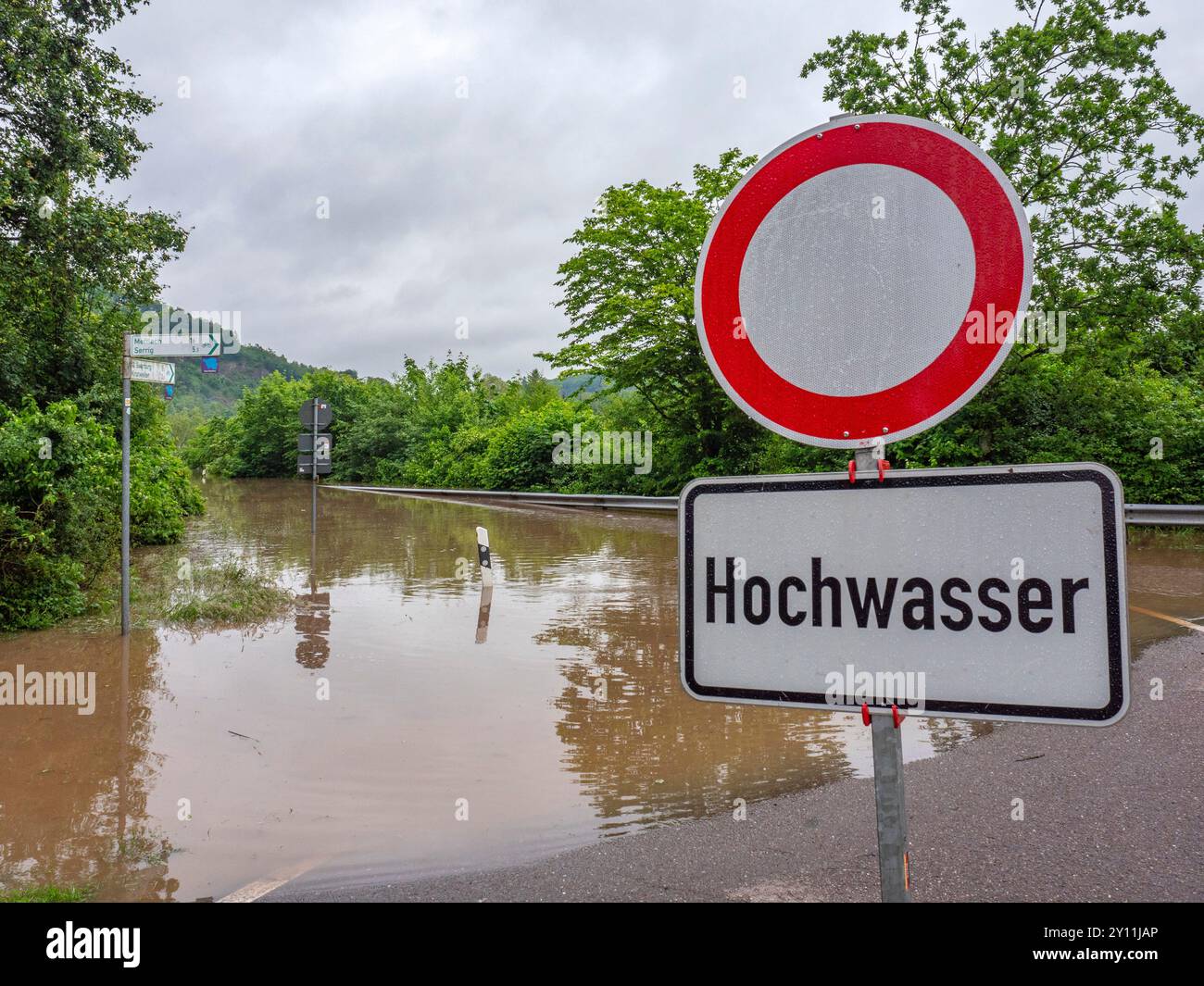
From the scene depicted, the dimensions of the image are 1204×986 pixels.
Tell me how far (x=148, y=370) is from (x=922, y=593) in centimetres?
829

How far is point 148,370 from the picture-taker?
7.93 meters

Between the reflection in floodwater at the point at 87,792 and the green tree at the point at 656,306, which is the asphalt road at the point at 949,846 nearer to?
the reflection in floodwater at the point at 87,792

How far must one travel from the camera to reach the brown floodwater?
403 centimetres

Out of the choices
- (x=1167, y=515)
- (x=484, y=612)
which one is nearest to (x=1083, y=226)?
(x=1167, y=515)

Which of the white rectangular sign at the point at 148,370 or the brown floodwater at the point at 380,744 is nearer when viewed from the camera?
the brown floodwater at the point at 380,744

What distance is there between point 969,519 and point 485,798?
3.84m

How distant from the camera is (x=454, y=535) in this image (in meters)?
19.1

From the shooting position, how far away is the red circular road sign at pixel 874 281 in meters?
Answer: 1.53

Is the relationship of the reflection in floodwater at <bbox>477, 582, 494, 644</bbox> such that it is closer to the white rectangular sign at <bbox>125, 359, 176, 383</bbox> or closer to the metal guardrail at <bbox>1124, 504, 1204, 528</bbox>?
the white rectangular sign at <bbox>125, 359, 176, 383</bbox>

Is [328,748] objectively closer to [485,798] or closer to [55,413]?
[485,798]

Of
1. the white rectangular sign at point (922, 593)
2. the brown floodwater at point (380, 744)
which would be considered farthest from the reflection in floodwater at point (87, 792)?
the white rectangular sign at point (922, 593)

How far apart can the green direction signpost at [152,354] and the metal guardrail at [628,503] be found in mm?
7340
